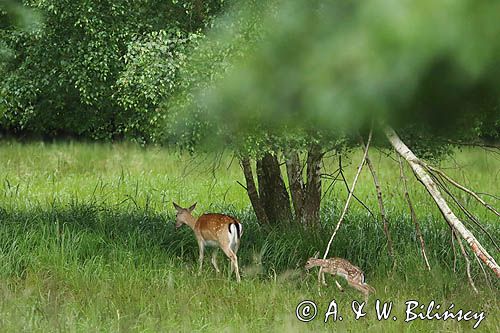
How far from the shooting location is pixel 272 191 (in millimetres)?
10203

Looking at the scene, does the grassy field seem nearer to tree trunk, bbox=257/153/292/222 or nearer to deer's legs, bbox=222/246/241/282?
deer's legs, bbox=222/246/241/282

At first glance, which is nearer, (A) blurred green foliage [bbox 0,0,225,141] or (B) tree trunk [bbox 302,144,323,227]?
(A) blurred green foliage [bbox 0,0,225,141]

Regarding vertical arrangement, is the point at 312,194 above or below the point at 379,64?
below

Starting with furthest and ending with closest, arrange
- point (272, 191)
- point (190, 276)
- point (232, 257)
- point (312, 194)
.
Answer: point (272, 191) < point (312, 194) < point (232, 257) < point (190, 276)

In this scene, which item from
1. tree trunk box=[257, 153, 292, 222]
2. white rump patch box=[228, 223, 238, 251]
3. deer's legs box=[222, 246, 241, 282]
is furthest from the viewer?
tree trunk box=[257, 153, 292, 222]

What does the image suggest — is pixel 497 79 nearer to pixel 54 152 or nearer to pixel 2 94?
pixel 2 94

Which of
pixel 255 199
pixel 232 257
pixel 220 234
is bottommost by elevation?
pixel 232 257

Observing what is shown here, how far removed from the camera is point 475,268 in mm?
8789

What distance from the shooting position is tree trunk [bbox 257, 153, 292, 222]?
10148 millimetres

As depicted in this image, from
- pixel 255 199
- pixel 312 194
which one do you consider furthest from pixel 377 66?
pixel 255 199

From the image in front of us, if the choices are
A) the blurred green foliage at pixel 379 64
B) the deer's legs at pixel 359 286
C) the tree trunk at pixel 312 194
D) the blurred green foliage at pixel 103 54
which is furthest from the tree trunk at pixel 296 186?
the blurred green foliage at pixel 379 64

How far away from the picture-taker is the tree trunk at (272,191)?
10148mm

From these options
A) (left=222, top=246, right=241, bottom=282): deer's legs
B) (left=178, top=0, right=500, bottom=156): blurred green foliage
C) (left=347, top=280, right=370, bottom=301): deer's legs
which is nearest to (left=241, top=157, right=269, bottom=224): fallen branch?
(left=222, top=246, right=241, bottom=282): deer's legs

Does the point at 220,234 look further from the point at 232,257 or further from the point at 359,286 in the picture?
the point at 359,286
